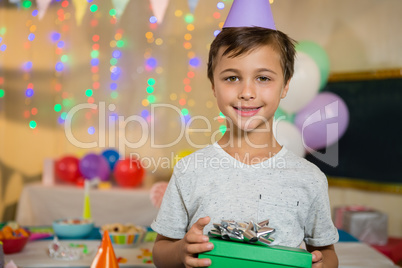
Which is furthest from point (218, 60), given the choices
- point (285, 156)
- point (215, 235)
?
point (215, 235)

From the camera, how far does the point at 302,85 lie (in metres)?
2.55

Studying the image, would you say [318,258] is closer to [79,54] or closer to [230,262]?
[230,262]

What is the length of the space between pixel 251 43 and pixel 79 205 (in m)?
2.59

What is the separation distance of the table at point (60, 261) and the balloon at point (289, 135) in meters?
1.23

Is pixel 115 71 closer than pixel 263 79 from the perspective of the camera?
No

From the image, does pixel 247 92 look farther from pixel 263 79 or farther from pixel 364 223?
pixel 364 223

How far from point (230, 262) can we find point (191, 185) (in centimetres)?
22

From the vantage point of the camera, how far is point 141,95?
358 cm

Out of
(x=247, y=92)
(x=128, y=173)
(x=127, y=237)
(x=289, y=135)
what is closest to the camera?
(x=247, y=92)

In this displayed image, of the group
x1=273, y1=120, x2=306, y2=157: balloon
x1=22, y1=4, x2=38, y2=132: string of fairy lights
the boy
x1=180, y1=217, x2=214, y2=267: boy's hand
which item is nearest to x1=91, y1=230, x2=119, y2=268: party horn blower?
the boy

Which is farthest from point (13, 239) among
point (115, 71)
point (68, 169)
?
point (115, 71)

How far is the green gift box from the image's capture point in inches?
29.9

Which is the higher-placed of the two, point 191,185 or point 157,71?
point 157,71

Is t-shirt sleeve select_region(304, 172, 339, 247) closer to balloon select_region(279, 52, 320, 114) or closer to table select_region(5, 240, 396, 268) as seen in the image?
table select_region(5, 240, 396, 268)
